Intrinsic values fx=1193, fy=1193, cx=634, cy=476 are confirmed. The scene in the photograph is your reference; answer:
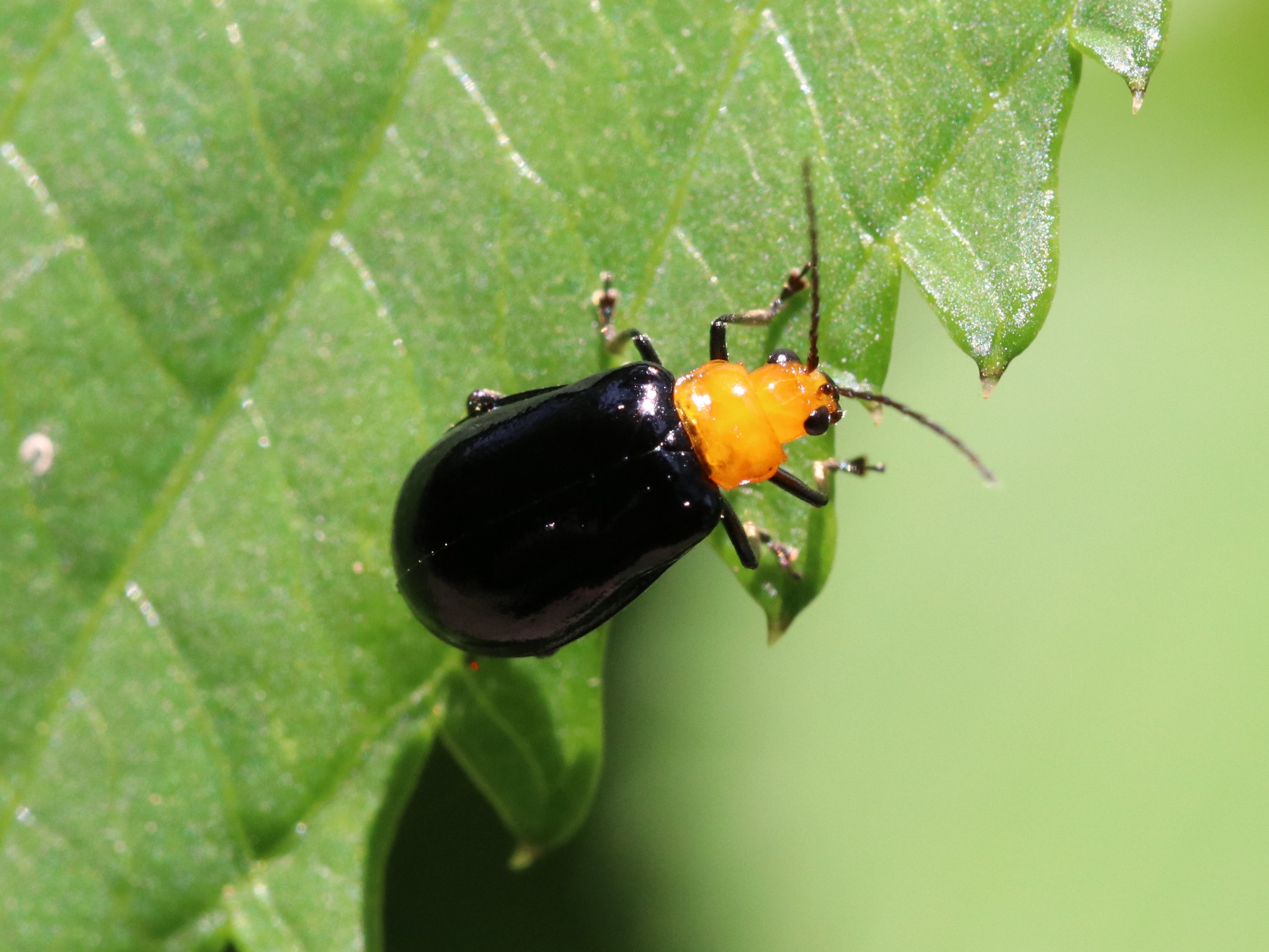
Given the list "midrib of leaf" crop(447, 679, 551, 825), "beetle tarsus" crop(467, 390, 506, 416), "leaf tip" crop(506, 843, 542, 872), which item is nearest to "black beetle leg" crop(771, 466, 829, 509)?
"beetle tarsus" crop(467, 390, 506, 416)

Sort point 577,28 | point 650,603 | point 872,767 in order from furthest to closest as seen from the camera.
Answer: point 650,603
point 872,767
point 577,28

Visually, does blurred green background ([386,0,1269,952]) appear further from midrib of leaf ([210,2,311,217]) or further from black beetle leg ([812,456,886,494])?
midrib of leaf ([210,2,311,217])

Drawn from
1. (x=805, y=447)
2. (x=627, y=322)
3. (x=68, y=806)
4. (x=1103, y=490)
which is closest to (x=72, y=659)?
(x=68, y=806)

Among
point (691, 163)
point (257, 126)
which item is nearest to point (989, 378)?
point (691, 163)

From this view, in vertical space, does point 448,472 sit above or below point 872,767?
above

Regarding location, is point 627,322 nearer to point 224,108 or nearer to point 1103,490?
point 224,108

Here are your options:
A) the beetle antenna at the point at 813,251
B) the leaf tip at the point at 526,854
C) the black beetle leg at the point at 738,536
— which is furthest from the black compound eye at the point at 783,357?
the leaf tip at the point at 526,854
